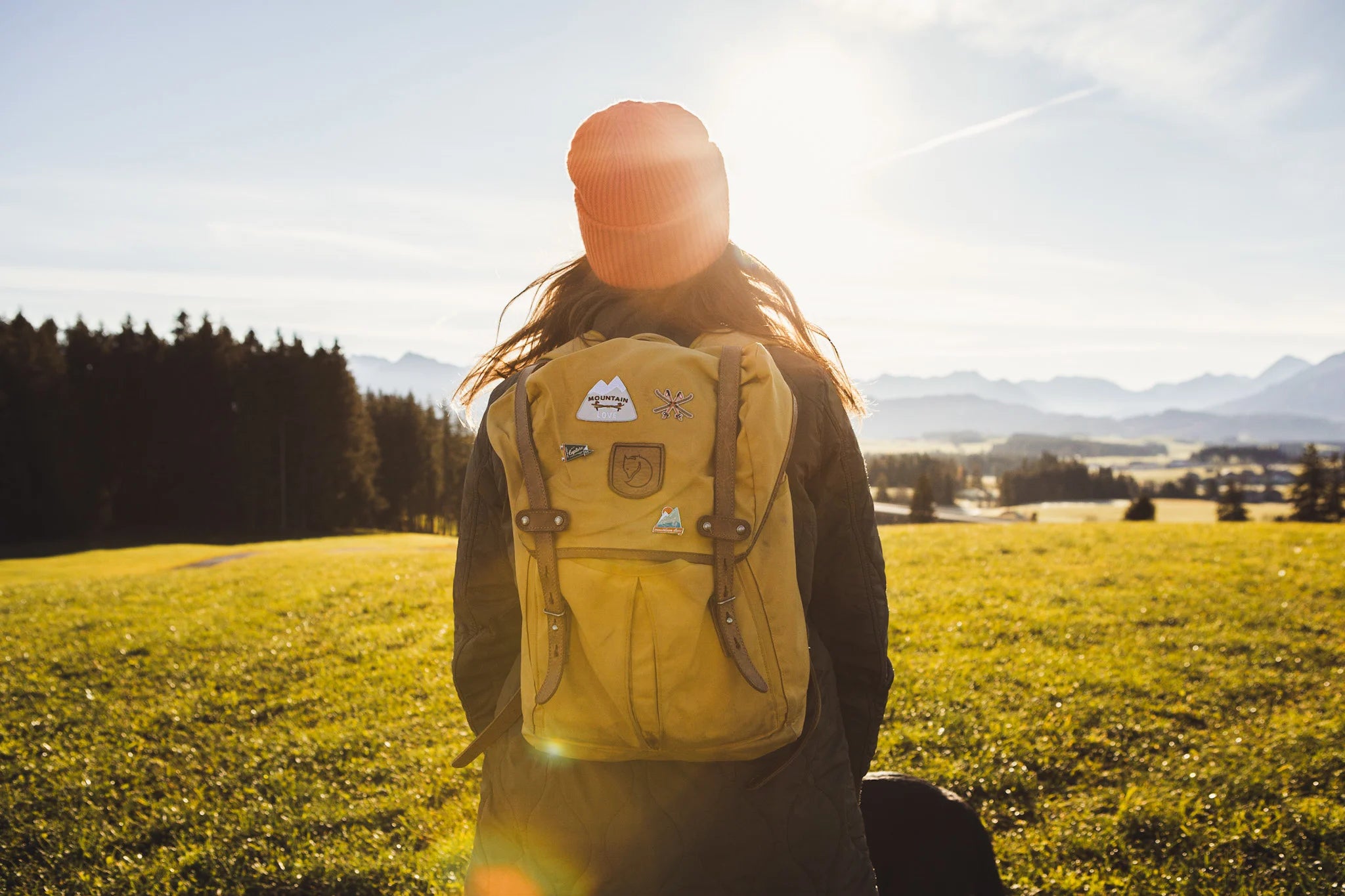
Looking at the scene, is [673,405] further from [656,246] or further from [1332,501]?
[1332,501]

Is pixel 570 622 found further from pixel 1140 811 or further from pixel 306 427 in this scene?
pixel 306 427

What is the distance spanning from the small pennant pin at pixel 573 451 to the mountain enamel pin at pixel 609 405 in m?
0.06

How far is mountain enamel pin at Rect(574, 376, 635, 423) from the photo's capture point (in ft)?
4.95

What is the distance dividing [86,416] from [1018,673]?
5365 centimetres

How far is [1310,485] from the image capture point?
160ft

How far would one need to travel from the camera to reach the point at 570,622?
1.50 meters

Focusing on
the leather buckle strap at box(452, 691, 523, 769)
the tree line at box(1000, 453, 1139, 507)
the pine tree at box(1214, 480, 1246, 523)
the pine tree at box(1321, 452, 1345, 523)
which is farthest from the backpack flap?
the tree line at box(1000, 453, 1139, 507)

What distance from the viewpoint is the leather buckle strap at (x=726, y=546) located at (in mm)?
1443

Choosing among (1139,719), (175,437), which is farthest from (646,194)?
(175,437)

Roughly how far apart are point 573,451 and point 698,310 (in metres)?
0.66

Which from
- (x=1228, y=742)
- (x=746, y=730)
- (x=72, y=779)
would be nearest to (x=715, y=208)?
(x=746, y=730)

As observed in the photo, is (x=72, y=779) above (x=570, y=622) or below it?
below

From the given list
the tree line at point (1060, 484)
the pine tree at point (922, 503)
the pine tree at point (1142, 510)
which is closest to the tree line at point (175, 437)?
the pine tree at point (1142, 510)

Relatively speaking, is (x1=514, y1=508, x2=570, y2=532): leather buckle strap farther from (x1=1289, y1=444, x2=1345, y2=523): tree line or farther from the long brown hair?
(x1=1289, y1=444, x2=1345, y2=523): tree line
